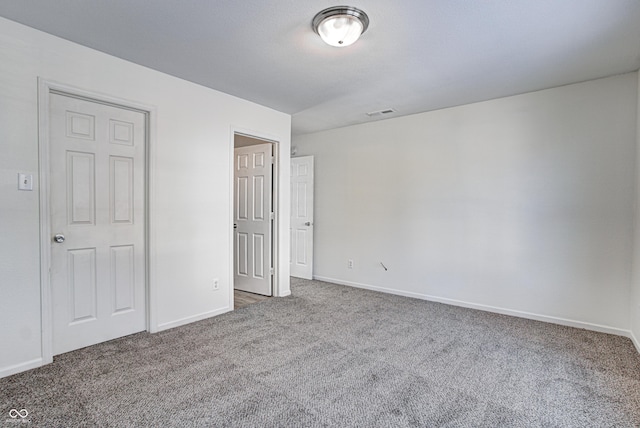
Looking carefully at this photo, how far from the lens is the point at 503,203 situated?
362cm

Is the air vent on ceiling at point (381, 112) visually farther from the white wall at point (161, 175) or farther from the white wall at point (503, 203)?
the white wall at point (161, 175)

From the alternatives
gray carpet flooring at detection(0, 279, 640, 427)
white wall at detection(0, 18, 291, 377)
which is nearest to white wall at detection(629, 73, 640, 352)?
gray carpet flooring at detection(0, 279, 640, 427)

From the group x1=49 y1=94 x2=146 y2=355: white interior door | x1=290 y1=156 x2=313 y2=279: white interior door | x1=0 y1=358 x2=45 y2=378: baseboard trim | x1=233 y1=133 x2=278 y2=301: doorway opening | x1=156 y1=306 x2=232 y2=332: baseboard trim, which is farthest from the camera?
x1=290 y1=156 x2=313 y2=279: white interior door

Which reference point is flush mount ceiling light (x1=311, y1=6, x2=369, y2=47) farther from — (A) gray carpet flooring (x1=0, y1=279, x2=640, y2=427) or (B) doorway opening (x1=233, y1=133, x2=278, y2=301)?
(A) gray carpet flooring (x1=0, y1=279, x2=640, y2=427)

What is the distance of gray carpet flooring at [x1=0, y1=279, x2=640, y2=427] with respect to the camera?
71.6 inches

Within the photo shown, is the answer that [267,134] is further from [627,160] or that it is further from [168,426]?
[627,160]

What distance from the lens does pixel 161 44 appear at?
8.14ft

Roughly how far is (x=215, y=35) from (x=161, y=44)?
47 centimetres

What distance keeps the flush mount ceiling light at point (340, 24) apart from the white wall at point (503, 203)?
2.26m

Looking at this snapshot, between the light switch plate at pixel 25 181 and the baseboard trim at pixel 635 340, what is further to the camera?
the baseboard trim at pixel 635 340

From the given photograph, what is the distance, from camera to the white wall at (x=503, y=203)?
3066mm

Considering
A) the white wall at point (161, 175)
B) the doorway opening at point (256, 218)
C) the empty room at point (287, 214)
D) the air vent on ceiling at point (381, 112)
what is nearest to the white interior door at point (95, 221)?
the empty room at point (287, 214)

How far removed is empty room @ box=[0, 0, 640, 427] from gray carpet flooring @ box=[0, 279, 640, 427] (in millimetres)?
20

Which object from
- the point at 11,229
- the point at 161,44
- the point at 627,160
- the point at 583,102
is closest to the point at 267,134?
the point at 161,44
